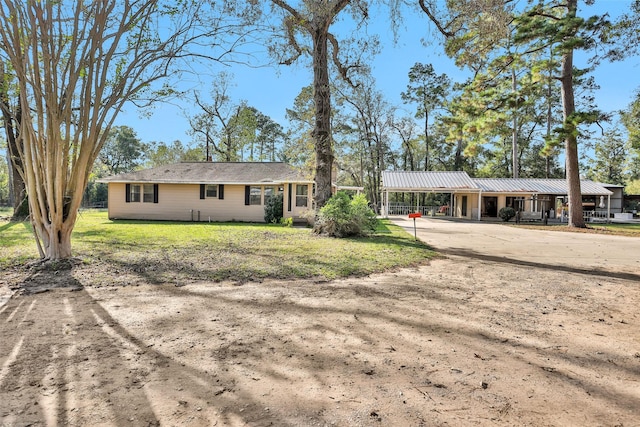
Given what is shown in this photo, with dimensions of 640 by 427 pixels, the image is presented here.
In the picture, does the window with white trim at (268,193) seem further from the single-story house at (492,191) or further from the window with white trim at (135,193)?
the single-story house at (492,191)

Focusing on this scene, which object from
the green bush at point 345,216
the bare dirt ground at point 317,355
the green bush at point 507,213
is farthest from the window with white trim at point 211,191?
the green bush at point 507,213

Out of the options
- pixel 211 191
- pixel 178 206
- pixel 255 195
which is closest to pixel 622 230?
pixel 255 195

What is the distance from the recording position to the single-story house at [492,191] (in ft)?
84.8

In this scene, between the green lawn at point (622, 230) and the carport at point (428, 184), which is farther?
the carport at point (428, 184)

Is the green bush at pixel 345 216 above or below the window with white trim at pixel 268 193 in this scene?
below

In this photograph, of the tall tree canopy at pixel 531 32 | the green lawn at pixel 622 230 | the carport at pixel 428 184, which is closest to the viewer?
the tall tree canopy at pixel 531 32

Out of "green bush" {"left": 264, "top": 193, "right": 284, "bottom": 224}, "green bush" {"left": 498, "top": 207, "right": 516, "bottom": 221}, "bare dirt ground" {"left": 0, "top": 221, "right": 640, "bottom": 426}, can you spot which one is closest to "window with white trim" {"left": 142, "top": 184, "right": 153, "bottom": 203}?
"green bush" {"left": 264, "top": 193, "right": 284, "bottom": 224}

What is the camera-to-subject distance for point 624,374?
264 cm

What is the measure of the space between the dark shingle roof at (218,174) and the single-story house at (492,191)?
897cm

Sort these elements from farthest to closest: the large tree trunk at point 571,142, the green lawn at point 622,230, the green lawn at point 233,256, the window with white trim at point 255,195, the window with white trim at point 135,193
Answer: the window with white trim at point 135,193 < the window with white trim at point 255,195 < the large tree trunk at point 571,142 < the green lawn at point 622,230 < the green lawn at point 233,256

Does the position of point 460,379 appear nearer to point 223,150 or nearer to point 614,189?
point 223,150

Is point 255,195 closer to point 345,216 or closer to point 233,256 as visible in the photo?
point 345,216

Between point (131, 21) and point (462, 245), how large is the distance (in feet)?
31.0

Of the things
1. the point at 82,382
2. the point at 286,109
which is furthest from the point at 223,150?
the point at 82,382
